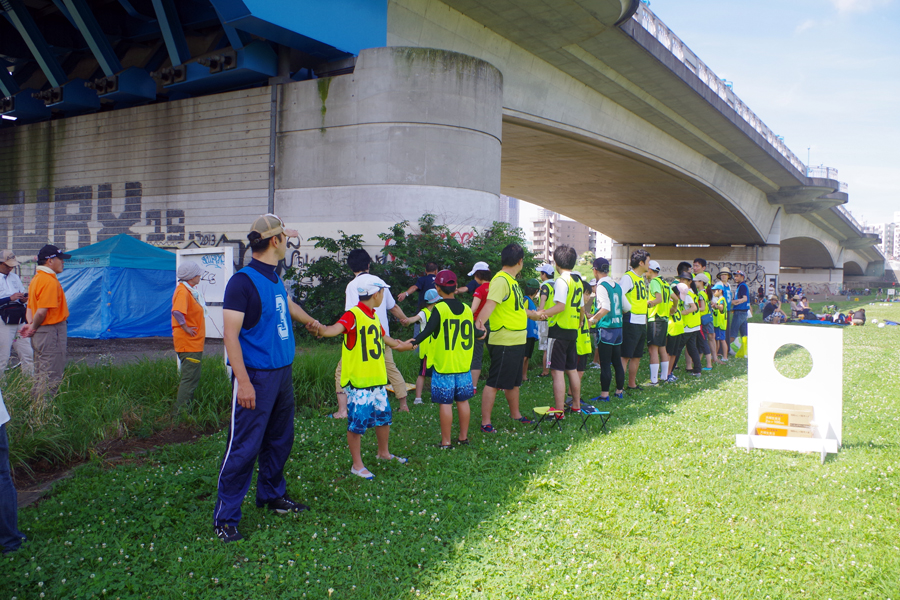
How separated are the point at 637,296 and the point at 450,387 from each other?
4150 millimetres

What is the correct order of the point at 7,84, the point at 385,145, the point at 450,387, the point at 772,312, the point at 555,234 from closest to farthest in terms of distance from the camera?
the point at 450,387 → the point at 385,145 → the point at 7,84 → the point at 772,312 → the point at 555,234

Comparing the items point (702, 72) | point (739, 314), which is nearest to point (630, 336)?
point (739, 314)

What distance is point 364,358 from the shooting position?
16.1ft

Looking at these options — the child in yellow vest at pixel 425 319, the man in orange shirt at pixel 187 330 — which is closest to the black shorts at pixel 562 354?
the child in yellow vest at pixel 425 319

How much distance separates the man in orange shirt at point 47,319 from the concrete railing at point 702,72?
16878mm

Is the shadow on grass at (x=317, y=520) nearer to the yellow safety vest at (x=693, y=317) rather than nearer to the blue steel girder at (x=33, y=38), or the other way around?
the yellow safety vest at (x=693, y=317)

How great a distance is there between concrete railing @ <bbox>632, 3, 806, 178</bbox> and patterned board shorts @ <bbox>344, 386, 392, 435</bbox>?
16.7 meters

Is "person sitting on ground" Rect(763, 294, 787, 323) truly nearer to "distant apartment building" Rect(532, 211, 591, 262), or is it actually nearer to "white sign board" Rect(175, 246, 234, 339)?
"white sign board" Rect(175, 246, 234, 339)

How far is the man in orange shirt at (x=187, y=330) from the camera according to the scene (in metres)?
6.53

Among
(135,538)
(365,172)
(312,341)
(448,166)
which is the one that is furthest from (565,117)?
(135,538)

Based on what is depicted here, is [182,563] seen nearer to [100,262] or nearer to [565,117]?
[100,262]

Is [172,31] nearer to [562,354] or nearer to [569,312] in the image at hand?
[569,312]

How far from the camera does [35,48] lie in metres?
15.5

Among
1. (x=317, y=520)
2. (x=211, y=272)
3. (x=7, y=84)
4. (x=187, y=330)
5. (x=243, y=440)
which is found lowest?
(x=317, y=520)
